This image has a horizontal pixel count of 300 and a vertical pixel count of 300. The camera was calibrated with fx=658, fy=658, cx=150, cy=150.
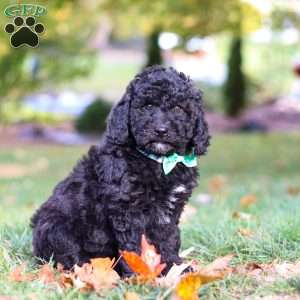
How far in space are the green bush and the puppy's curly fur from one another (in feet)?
52.0

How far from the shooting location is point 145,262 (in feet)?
12.8

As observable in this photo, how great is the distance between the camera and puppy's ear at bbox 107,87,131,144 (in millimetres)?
4270

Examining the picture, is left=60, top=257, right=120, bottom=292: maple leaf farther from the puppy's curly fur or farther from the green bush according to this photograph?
the green bush

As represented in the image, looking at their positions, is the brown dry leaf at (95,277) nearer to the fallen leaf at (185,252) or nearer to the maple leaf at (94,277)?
the maple leaf at (94,277)

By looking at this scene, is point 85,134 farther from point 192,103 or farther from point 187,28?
point 192,103

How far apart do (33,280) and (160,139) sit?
1180mm

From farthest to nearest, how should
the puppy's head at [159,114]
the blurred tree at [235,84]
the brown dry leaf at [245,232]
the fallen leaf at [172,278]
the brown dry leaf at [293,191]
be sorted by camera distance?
the blurred tree at [235,84]
the brown dry leaf at [293,191]
the brown dry leaf at [245,232]
the puppy's head at [159,114]
the fallen leaf at [172,278]

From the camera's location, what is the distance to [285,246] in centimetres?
474

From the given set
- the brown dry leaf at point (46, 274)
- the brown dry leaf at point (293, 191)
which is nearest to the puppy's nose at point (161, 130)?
the brown dry leaf at point (46, 274)

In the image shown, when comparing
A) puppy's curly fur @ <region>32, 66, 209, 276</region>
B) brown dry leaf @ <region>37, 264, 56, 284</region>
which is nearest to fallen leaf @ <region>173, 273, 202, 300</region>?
puppy's curly fur @ <region>32, 66, 209, 276</region>

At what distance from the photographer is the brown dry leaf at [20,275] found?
4.02m

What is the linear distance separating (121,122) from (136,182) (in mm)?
403

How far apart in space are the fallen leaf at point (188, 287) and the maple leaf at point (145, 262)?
254mm

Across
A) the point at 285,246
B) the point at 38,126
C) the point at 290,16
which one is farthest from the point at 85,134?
the point at 285,246
